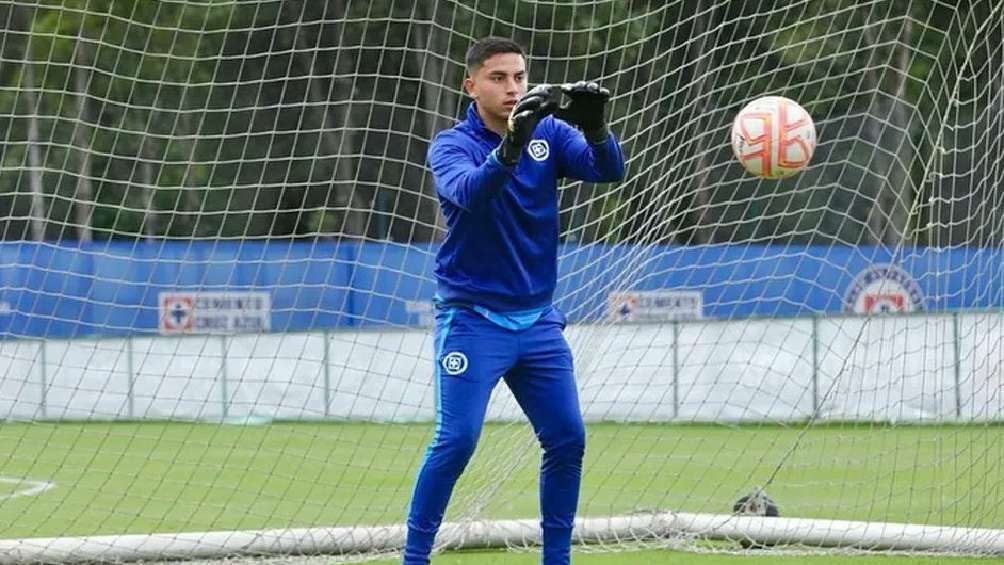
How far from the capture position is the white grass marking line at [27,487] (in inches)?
428

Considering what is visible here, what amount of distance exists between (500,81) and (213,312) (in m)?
14.9

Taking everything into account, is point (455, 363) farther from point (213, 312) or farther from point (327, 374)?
point (213, 312)

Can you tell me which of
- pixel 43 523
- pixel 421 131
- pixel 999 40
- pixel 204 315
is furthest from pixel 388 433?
pixel 999 40

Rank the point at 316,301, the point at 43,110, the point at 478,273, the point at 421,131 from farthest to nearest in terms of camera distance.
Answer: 1. the point at 316,301
2. the point at 43,110
3. the point at 421,131
4. the point at 478,273

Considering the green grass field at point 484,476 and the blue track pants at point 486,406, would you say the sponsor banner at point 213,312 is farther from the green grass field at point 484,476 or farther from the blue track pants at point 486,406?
the blue track pants at point 486,406

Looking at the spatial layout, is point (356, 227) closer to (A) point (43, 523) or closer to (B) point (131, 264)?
(B) point (131, 264)

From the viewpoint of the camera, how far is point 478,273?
245 inches

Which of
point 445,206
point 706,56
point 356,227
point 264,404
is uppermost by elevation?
point 706,56

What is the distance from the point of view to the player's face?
6.27 metres

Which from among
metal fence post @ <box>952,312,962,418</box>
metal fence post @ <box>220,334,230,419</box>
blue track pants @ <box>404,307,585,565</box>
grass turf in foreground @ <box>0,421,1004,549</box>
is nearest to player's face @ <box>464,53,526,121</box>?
blue track pants @ <box>404,307,585,565</box>

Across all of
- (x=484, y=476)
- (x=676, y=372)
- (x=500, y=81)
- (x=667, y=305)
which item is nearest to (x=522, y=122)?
(x=500, y=81)

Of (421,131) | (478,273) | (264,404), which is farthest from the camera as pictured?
(264,404)

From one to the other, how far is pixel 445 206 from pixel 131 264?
14.9m

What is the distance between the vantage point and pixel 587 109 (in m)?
6.14
